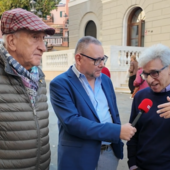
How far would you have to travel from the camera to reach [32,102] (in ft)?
5.38

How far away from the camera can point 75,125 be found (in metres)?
1.63

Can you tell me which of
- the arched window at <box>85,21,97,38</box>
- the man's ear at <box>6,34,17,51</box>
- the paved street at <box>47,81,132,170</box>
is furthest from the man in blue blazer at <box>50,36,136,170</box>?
the arched window at <box>85,21,97,38</box>

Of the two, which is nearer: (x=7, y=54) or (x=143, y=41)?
(x=7, y=54)

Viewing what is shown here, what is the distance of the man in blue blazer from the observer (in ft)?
5.29

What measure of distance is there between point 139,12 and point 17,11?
43.6ft

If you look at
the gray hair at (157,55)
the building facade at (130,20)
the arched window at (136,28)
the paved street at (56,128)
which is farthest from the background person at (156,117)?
the arched window at (136,28)

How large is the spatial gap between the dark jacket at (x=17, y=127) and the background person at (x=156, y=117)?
860 millimetres

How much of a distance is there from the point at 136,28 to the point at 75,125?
13230 millimetres

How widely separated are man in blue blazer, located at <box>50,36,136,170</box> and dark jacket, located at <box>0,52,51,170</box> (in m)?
0.21

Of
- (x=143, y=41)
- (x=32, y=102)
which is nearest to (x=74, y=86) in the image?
(x=32, y=102)

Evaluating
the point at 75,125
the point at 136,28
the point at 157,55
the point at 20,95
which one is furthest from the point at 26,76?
the point at 136,28

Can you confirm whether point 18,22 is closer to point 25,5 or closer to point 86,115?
point 86,115

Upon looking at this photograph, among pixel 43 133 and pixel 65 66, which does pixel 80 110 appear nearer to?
pixel 43 133

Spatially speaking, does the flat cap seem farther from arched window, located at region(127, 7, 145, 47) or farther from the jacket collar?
arched window, located at region(127, 7, 145, 47)
